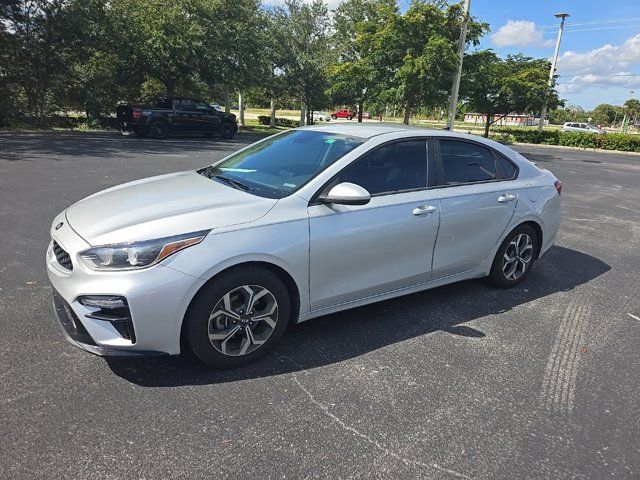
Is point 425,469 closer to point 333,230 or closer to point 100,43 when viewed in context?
point 333,230

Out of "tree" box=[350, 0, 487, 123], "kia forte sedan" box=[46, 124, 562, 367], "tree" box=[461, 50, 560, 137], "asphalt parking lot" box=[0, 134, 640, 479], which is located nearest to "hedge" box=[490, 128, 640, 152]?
"tree" box=[461, 50, 560, 137]

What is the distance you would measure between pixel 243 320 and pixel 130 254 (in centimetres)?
82

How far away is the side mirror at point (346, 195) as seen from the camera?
10.6 ft

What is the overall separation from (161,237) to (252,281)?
0.62 meters

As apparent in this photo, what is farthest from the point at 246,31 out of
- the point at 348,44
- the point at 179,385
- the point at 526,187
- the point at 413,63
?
the point at 179,385

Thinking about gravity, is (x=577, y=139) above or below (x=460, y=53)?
below

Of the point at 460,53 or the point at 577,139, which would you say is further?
the point at 577,139

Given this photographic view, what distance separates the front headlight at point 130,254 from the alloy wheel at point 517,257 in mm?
3328

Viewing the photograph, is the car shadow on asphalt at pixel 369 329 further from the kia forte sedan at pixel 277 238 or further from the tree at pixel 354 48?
the tree at pixel 354 48

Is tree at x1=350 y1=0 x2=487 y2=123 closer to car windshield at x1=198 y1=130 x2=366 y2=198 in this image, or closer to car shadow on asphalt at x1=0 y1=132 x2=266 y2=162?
car shadow on asphalt at x1=0 y1=132 x2=266 y2=162

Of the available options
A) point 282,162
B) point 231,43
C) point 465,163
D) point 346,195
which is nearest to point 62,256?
point 282,162

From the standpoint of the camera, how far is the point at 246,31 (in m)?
24.4

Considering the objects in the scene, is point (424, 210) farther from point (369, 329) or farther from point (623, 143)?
point (623, 143)

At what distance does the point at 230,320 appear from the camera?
10.0ft
